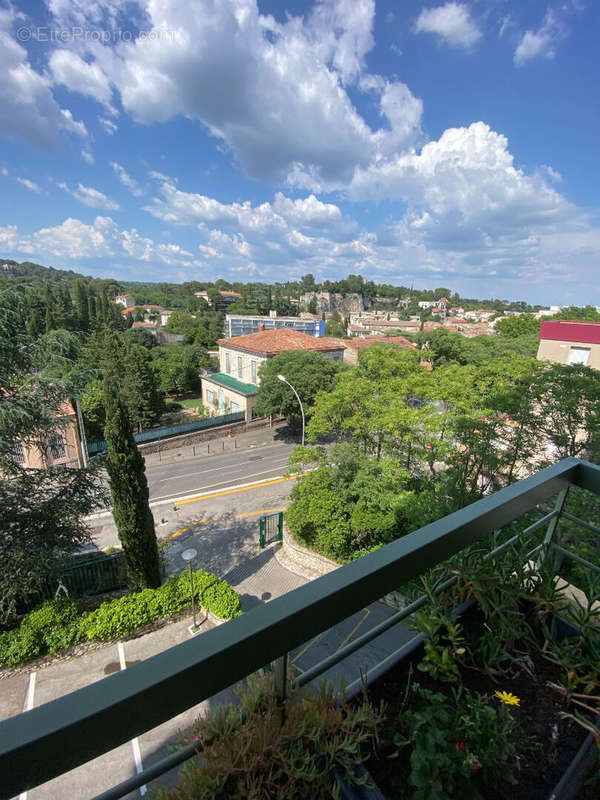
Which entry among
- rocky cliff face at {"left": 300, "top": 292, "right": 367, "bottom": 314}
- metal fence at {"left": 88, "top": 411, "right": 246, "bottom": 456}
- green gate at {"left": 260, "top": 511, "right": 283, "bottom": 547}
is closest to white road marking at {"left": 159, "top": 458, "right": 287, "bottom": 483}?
metal fence at {"left": 88, "top": 411, "right": 246, "bottom": 456}

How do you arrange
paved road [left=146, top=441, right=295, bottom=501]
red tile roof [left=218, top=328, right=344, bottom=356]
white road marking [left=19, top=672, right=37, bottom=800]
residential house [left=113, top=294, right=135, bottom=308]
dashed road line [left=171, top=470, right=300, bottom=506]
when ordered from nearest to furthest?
white road marking [left=19, top=672, right=37, bottom=800]
dashed road line [left=171, top=470, right=300, bottom=506]
paved road [left=146, top=441, right=295, bottom=501]
red tile roof [left=218, top=328, right=344, bottom=356]
residential house [left=113, top=294, right=135, bottom=308]

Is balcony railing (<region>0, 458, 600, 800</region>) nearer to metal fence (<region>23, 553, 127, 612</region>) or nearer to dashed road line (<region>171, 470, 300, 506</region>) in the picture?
metal fence (<region>23, 553, 127, 612</region>)

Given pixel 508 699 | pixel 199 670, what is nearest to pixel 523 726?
pixel 508 699

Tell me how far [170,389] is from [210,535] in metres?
27.9

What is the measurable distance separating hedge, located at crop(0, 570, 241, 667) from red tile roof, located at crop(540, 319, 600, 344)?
19.9m

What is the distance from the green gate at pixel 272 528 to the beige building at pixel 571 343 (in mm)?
14409

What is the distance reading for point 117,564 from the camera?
35.4ft

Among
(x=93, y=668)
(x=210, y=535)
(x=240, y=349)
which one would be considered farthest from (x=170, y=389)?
(x=93, y=668)

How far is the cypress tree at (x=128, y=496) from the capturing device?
952 cm

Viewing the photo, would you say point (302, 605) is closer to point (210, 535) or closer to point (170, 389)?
point (210, 535)

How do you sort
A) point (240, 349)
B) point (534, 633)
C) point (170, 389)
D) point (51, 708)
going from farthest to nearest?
point (170, 389), point (240, 349), point (534, 633), point (51, 708)

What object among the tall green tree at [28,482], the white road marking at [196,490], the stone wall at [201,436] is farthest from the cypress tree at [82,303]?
the tall green tree at [28,482]

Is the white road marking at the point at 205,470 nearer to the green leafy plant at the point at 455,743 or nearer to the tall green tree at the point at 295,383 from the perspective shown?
the tall green tree at the point at 295,383

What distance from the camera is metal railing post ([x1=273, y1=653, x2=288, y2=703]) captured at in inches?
44.9
